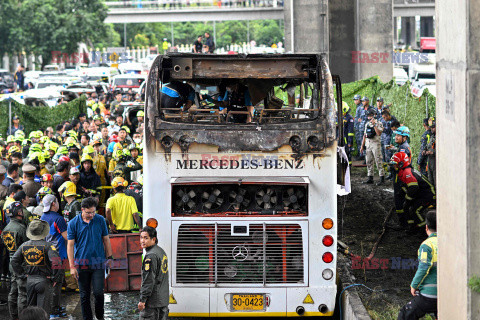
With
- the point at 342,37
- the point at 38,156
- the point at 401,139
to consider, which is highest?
the point at 342,37

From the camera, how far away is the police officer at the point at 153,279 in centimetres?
911

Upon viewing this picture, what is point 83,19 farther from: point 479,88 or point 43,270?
point 479,88

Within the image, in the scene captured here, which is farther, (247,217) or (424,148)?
(424,148)

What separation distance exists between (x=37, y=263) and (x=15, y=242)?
2.68 feet

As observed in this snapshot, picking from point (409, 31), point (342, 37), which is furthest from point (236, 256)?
point (409, 31)

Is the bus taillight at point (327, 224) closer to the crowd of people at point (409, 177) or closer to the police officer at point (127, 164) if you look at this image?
the crowd of people at point (409, 177)

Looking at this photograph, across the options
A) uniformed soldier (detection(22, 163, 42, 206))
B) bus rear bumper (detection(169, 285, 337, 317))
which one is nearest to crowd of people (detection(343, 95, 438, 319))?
bus rear bumper (detection(169, 285, 337, 317))

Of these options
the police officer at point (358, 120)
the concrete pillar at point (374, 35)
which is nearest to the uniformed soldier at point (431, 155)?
the police officer at point (358, 120)

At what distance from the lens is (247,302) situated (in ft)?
32.4

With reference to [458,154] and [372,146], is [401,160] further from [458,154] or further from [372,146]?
[458,154]

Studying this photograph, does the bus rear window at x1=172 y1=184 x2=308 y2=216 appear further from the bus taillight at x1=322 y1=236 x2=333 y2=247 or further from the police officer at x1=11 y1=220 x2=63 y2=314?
the police officer at x1=11 y1=220 x2=63 y2=314

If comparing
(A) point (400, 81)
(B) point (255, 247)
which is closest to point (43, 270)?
(B) point (255, 247)

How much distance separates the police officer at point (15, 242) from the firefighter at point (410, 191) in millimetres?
6502

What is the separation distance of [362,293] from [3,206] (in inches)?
217
